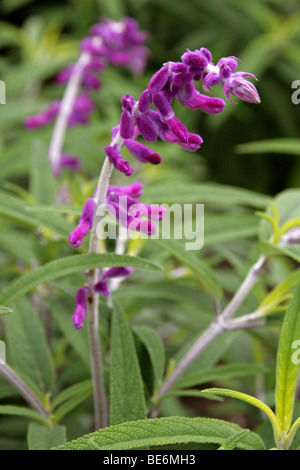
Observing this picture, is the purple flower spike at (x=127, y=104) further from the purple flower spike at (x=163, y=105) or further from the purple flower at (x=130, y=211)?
the purple flower at (x=130, y=211)

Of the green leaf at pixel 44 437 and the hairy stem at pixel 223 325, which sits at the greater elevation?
the hairy stem at pixel 223 325

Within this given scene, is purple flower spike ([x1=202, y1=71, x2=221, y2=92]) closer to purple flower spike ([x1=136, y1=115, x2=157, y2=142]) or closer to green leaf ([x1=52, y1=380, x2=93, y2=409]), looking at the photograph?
purple flower spike ([x1=136, y1=115, x2=157, y2=142])

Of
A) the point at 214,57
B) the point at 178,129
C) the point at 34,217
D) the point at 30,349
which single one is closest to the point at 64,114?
the point at 34,217

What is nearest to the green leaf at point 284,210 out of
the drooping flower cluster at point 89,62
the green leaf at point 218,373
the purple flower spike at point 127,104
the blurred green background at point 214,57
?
the green leaf at point 218,373

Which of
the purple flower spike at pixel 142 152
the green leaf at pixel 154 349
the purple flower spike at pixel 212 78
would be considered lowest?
the green leaf at pixel 154 349

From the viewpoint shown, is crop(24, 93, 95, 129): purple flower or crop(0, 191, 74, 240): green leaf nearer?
crop(0, 191, 74, 240): green leaf

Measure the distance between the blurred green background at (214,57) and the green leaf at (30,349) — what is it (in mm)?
1450

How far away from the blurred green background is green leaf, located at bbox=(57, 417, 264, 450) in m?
1.89

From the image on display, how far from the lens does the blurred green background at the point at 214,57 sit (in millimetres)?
3209

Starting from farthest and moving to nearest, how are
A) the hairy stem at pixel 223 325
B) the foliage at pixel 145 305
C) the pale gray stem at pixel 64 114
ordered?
the pale gray stem at pixel 64 114 < the hairy stem at pixel 223 325 < the foliage at pixel 145 305

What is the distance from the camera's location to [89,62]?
2.12 meters

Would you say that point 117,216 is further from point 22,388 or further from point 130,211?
point 22,388

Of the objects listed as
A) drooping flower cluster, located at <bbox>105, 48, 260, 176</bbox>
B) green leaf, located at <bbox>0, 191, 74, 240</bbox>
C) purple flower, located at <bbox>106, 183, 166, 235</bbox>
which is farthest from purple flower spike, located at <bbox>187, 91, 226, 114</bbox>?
green leaf, located at <bbox>0, 191, 74, 240</bbox>

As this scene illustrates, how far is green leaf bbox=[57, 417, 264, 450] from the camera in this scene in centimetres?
89
